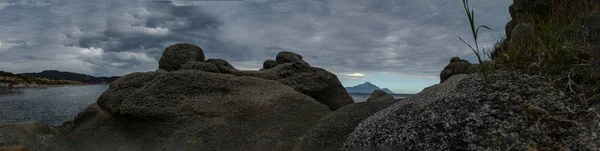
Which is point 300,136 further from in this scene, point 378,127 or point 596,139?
point 596,139

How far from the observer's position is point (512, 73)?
18.0ft

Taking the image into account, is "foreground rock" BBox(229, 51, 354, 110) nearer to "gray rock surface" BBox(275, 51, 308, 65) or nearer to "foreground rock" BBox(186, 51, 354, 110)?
"foreground rock" BBox(186, 51, 354, 110)

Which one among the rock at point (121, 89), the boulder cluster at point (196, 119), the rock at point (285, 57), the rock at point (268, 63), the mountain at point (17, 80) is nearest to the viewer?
the boulder cluster at point (196, 119)

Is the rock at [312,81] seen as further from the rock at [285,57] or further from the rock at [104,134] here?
the rock at [285,57]

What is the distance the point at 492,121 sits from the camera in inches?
181

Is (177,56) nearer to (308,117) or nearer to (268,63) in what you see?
(268,63)

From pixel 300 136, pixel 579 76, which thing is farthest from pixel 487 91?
pixel 300 136

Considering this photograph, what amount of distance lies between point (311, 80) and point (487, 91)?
8935 mm

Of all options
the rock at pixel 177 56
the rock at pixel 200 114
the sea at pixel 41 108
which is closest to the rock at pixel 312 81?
the rock at pixel 200 114

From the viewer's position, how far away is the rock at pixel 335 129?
759cm

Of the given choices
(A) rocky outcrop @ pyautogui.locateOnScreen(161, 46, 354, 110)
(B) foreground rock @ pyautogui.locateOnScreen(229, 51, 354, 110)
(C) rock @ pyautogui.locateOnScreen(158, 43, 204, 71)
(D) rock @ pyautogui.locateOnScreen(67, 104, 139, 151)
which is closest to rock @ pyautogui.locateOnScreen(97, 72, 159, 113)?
(D) rock @ pyautogui.locateOnScreen(67, 104, 139, 151)

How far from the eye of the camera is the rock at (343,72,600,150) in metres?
4.29

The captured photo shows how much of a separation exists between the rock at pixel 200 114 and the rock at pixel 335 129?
1.97 ft

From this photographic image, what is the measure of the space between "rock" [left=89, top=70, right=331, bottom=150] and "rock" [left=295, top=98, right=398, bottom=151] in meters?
0.60
